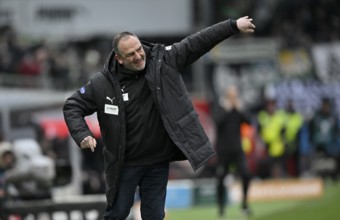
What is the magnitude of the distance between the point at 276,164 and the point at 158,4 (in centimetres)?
787

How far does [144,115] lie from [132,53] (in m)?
0.58

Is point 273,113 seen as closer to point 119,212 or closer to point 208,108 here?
point 208,108

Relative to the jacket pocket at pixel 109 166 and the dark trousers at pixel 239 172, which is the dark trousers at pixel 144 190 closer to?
the jacket pocket at pixel 109 166

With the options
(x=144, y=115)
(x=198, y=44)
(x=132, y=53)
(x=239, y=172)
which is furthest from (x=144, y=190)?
(x=239, y=172)

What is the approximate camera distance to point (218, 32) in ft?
32.1

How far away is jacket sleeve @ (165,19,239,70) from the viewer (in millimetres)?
9766

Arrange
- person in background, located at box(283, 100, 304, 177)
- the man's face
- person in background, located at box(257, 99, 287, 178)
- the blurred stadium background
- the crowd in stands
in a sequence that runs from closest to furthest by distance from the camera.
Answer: the man's face → the blurred stadium background → person in background, located at box(257, 99, 287, 178) → person in background, located at box(283, 100, 304, 177) → the crowd in stands

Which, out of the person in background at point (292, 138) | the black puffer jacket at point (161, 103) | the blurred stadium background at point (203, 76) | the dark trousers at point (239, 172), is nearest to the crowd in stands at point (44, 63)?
the blurred stadium background at point (203, 76)

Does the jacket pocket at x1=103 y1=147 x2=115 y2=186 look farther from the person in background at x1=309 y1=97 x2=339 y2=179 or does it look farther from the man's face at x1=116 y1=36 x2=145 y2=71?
the person in background at x1=309 y1=97 x2=339 y2=179

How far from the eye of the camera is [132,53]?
Result: 9.75m

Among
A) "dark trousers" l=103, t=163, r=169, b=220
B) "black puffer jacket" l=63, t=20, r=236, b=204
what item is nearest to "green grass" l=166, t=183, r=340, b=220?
"dark trousers" l=103, t=163, r=169, b=220

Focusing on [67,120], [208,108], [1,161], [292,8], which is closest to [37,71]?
[208,108]

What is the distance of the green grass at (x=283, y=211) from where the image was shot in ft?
55.2

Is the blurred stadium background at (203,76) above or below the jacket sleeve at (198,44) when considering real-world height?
below
